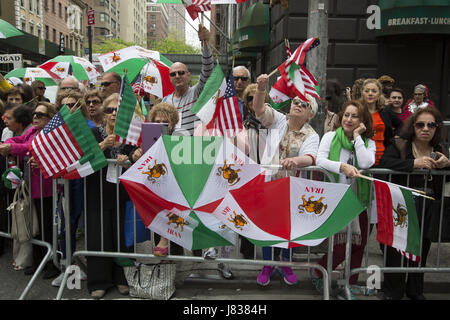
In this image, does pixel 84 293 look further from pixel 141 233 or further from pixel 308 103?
pixel 308 103

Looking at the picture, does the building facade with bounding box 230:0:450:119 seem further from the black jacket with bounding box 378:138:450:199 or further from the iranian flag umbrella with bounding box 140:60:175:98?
the black jacket with bounding box 378:138:450:199

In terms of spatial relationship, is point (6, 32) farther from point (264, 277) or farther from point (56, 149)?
point (264, 277)

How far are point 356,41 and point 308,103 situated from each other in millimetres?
6205

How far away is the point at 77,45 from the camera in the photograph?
58.3 meters

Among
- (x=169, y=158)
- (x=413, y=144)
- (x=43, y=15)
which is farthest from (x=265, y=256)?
(x=43, y=15)

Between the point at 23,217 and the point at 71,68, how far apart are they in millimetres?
5000

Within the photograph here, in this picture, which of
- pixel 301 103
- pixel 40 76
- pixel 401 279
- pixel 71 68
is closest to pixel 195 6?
pixel 301 103

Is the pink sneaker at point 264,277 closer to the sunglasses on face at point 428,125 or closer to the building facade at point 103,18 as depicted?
the sunglasses on face at point 428,125

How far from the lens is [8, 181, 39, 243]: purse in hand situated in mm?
4199

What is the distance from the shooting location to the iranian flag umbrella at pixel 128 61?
Result: 682 centimetres

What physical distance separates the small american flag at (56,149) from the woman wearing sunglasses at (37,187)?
1.74 feet

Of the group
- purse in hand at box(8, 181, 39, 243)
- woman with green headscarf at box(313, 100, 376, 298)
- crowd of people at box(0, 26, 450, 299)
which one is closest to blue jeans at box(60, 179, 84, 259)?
crowd of people at box(0, 26, 450, 299)

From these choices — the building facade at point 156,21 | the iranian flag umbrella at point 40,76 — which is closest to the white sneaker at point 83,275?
the iranian flag umbrella at point 40,76

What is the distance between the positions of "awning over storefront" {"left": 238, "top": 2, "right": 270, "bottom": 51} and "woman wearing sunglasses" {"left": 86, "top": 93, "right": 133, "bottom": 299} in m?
8.87
